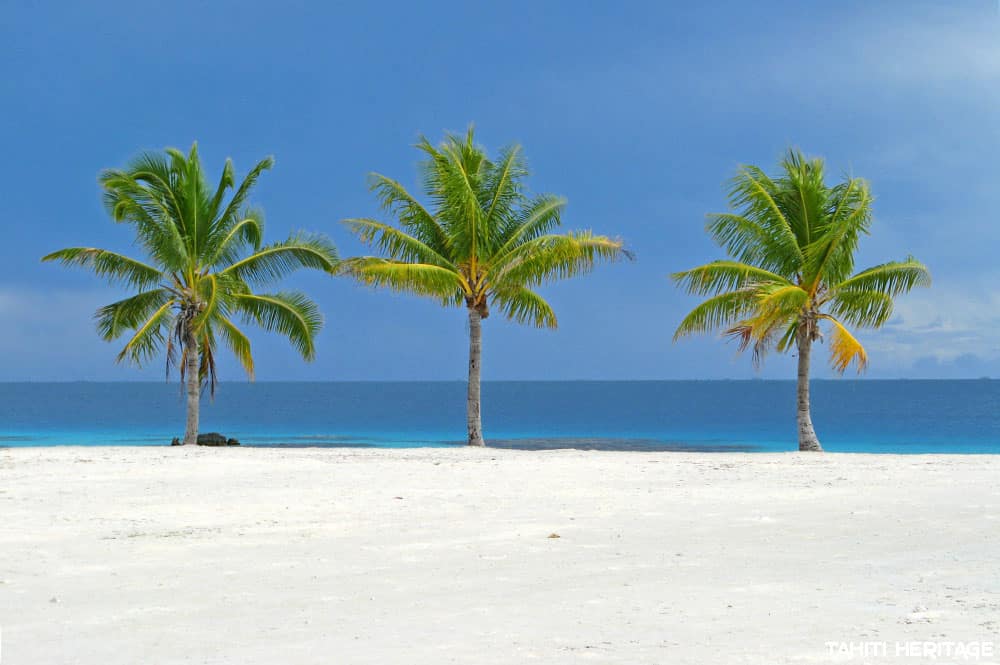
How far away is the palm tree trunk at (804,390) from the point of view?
21641mm

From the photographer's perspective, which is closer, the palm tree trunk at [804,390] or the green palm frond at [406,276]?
the green palm frond at [406,276]

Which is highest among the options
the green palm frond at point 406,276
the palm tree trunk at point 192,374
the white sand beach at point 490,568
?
the green palm frond at point 406,276

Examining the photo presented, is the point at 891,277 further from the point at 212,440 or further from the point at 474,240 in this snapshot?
the point at 212,440

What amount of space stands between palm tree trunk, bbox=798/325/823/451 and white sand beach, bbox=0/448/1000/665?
7976mm

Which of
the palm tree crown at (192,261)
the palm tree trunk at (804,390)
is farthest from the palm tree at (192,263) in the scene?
the palm tree trunk at (804,390)

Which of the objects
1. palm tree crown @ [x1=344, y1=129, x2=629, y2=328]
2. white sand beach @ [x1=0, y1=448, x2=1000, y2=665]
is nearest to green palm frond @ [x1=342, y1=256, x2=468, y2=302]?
palm tree crown @ [x1=344, y1=129, x2=629, y2=328]

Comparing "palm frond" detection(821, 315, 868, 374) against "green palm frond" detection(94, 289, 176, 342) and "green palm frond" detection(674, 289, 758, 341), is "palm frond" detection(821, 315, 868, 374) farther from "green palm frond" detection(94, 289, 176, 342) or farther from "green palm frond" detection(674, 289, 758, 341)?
"green palm frond" detection(94, 289, 176, 342)

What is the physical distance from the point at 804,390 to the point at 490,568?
16651mm

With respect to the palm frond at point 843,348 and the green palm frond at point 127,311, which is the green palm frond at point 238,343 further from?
the palm frond at point 843,348

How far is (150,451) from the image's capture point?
1861 cm

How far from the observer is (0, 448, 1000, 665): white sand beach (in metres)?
5.08

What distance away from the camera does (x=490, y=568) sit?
7094 millimetres

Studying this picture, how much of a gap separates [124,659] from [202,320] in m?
17.0

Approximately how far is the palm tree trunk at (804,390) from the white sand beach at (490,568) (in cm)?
798
